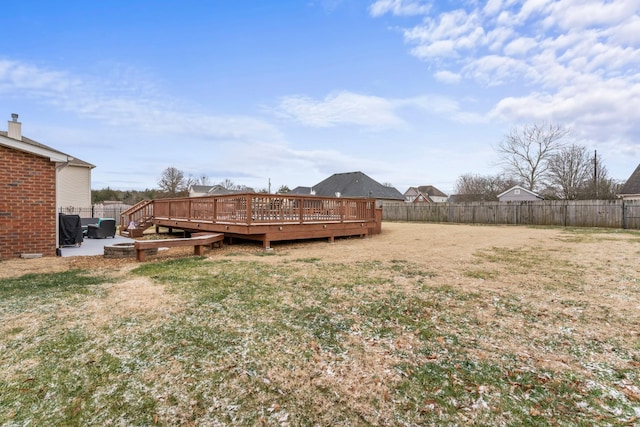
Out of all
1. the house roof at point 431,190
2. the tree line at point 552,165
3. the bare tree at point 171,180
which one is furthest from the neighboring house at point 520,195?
the bare tree at point 171,180

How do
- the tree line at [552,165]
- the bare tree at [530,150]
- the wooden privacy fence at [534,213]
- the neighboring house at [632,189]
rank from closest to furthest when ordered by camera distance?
the wooden privacy fence at [534,213]
the neighboring house at [632,189]
the tree line at [552,165]
the bare tree at [530,150]

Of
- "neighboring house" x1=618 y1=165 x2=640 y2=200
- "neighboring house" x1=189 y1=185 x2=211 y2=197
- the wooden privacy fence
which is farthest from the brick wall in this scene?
"neighboring house" x1=189 y1=185 x2=211 y2=197

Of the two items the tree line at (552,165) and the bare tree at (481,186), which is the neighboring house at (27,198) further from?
the bare tree at (481,186)

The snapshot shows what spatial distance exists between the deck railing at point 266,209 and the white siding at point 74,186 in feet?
34.5

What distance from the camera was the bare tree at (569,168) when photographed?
25.9m

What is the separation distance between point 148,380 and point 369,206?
10441mm

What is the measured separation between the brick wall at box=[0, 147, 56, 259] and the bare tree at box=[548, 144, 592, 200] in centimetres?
3205

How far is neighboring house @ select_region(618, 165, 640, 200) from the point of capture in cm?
2075

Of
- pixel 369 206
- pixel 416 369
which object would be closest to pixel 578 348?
pixel 416 369

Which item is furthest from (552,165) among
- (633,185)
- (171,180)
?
(171,180)

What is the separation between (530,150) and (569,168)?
3.46 m

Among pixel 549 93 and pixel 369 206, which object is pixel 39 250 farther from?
pixel 549 93

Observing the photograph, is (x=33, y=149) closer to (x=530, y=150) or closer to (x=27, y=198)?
(x=27, y=198)

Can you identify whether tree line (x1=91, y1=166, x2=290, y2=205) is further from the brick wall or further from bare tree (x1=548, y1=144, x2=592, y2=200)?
the brick wall
